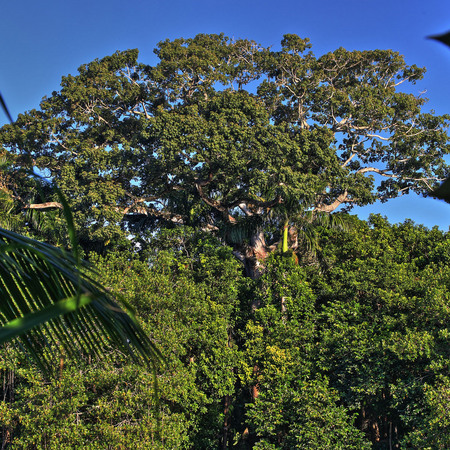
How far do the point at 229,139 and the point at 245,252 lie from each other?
4184mm

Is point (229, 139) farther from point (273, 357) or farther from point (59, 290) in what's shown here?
point (59, 290)

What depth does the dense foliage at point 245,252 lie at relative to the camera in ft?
42.4

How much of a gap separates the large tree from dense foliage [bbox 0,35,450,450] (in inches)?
2.6

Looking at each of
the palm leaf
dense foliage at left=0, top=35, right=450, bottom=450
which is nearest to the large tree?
dense foliage at left=0, top=35, right=450, bottom=450

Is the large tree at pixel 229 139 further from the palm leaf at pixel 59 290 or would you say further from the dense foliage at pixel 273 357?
the palm leaf at pixel 59 290

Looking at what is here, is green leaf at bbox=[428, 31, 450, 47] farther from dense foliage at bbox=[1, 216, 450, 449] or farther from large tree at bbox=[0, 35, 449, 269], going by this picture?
large tree at bbox=[0, 35, 449, 269]

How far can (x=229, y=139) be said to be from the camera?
17.3m

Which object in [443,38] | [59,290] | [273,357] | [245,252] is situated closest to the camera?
[443,38]

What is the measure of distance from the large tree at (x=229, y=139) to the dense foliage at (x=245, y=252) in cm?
7

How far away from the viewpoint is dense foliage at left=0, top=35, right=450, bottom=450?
12.9 m

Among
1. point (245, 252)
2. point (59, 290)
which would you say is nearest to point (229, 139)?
point (245, 252)

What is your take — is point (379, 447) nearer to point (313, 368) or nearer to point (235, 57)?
point (313, 368)

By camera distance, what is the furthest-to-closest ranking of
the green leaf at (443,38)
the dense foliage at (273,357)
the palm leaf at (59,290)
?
1. the dense foliage at (273,357)
2. the palm leaf at (59,290)
3. the green leaf at (443,38)

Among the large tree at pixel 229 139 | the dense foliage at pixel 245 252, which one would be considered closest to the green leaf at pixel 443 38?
the dense foliage at pixel 245 252
